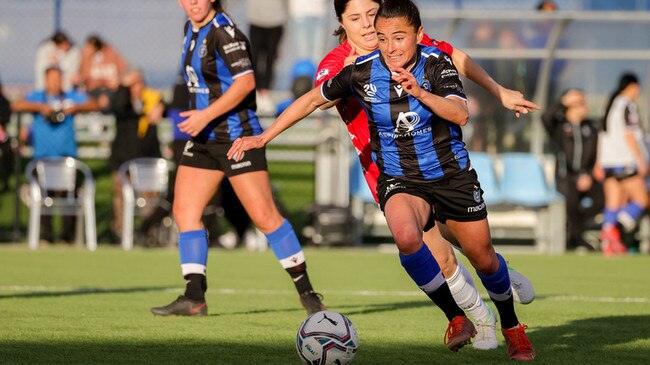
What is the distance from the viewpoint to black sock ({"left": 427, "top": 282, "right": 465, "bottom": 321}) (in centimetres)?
619

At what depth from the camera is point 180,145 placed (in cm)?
1548

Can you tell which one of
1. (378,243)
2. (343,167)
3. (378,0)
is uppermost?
(378,0)

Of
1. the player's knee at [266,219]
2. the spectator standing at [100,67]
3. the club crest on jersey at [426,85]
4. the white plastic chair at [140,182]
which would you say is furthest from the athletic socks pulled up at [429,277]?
the spectator standing at [100,67]

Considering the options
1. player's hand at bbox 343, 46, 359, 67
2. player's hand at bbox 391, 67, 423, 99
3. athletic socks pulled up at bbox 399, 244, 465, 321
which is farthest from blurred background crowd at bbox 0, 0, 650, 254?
player's hand at bbox 391, 67, 423, 99

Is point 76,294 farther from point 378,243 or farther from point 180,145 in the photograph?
point 378,243

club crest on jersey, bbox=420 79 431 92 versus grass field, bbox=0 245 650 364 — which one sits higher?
club crest on jersey, bbox=420 79 431 92

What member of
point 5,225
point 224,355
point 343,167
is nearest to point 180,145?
point 343,167

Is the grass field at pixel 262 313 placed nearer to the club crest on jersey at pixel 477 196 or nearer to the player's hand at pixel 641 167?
the club crest on jersey at pixel 477 196

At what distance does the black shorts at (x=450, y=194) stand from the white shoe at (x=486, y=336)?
0.72 meters

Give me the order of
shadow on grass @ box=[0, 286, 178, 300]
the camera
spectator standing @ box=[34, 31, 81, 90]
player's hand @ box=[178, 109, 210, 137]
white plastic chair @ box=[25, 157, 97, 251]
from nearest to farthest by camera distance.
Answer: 1. player's hand @ box=[178, 109, 210, 137]
2. shadow on grass @ box=[0, 286, 178, 300]
3. white plastic chair @ box=[25, 157, 97, 251]
4. the camera
5. spectator standing @ box=[34, 31, 81, 90]

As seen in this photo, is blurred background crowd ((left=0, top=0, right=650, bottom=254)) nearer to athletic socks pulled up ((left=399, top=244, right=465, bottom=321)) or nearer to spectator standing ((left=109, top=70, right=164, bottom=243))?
spectator standing ((left=109, top=70, right=164, bottom=243))

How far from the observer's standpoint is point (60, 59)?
772 inches

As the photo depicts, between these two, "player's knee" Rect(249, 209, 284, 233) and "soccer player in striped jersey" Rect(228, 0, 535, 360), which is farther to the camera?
"player's knee" Rect(249, 209, 284, 233)

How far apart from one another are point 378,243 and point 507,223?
1.88 meters
